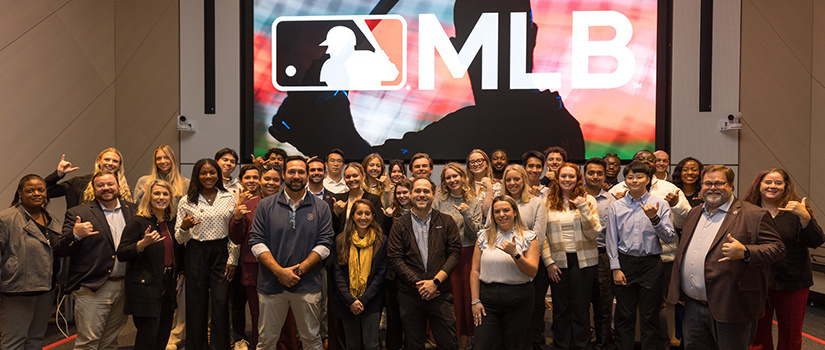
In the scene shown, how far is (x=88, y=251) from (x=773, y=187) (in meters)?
5.15

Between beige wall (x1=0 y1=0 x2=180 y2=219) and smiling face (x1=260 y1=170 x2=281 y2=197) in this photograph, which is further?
beige wall (x1=0 y1=0 x2=180 y2=219)

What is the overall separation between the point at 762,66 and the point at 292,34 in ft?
21.3

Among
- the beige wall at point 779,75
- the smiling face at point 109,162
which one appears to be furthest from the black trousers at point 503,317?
the beige wall at point 779,75

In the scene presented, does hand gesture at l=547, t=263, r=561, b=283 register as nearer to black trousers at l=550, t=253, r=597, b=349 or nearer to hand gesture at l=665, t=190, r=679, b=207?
black trousers at l=550, t=253, r=597, b=349

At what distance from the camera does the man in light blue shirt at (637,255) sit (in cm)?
424

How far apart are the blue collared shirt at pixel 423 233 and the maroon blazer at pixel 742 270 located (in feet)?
6.41

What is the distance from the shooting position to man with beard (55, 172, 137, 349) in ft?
12.6

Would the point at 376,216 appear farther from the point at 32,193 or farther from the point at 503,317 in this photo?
the point at 32,193

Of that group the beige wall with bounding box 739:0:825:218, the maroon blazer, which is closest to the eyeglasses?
the maroon blazer

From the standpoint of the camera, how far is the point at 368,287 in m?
4.09

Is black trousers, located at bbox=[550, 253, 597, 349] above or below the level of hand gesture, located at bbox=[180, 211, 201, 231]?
below

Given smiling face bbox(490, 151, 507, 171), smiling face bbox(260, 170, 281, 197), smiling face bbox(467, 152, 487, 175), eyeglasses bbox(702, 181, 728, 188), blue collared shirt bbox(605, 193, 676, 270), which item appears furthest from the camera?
smiling face bbox(490, 151, 507, 171)

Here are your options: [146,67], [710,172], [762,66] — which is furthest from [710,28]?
[146,67]

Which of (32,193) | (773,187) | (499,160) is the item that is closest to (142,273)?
(32,193)
